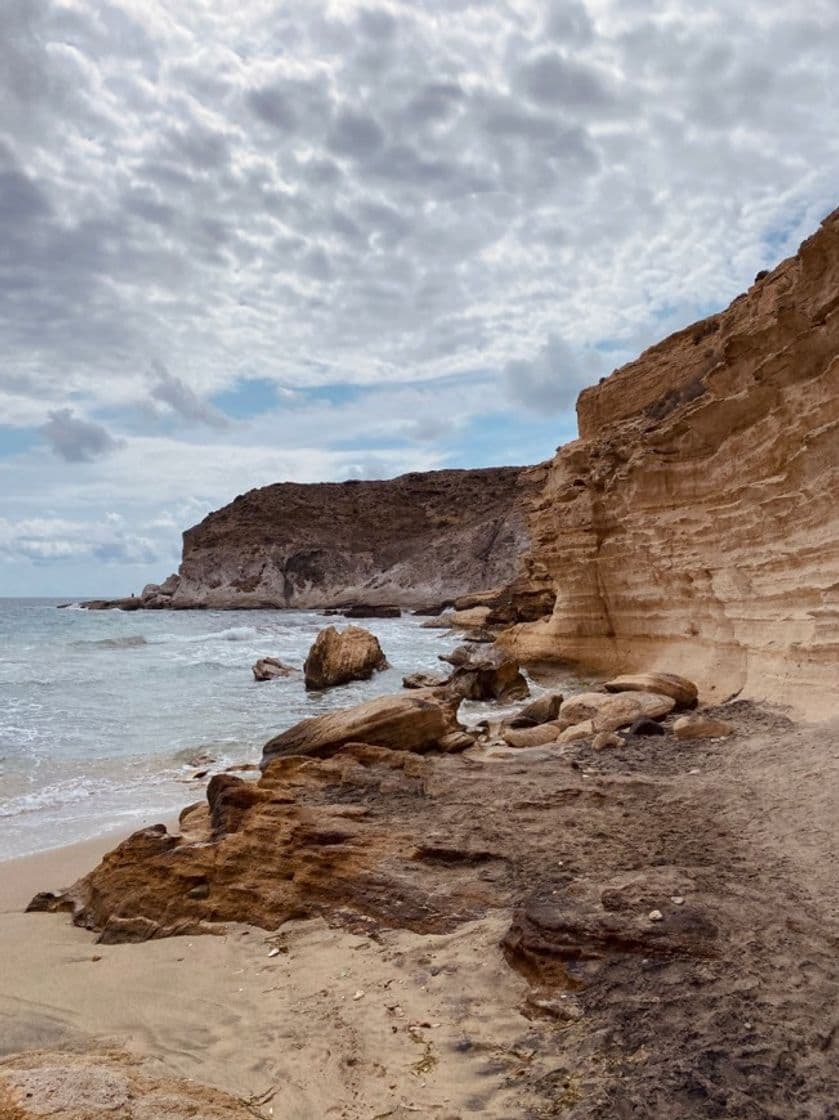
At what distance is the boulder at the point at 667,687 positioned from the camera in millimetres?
9430

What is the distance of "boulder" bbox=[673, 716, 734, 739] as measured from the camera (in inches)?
292

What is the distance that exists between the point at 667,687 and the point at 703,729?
205cm

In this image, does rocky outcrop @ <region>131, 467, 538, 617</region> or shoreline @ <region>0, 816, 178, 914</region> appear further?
rocky outcrop @ <region>131, 467, 538, 617</region>

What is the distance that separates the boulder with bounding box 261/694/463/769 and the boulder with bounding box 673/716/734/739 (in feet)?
7.48

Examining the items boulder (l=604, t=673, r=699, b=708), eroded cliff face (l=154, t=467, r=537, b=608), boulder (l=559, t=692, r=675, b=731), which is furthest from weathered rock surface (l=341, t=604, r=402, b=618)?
boulder (l=559, t=692, r=675, b=731)

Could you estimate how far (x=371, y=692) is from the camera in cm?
1561

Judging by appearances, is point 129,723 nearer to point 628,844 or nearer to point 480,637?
point 628,844

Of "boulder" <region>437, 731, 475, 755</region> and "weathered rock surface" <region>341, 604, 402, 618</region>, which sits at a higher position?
"weathered rock surface" <region>341, 604, 402, 618</region>

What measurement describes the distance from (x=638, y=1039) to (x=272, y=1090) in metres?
1.25

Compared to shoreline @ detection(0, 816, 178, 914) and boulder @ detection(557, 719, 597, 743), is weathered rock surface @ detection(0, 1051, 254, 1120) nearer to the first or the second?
shoreline @ detection(0, 816, 178, 914)

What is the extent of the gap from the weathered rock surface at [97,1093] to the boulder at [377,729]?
4.70m

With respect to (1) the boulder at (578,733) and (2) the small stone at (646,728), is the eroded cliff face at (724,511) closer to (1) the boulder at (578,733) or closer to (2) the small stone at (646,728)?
(2) the small stone at (646,728)

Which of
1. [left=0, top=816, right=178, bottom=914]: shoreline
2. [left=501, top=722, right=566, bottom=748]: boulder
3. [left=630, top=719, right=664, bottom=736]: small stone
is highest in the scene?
[left=630, top=719, right=664, bottom=736]: small stone

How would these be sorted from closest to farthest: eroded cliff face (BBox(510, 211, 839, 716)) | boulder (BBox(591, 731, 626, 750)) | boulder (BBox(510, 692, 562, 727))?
1. boulder (BBox(591, 731, 626, 750))
2. eroded cliff face (BBox(510, 211, 839, 716))
3. boulder (BBox(510, 692, 562, 727))
